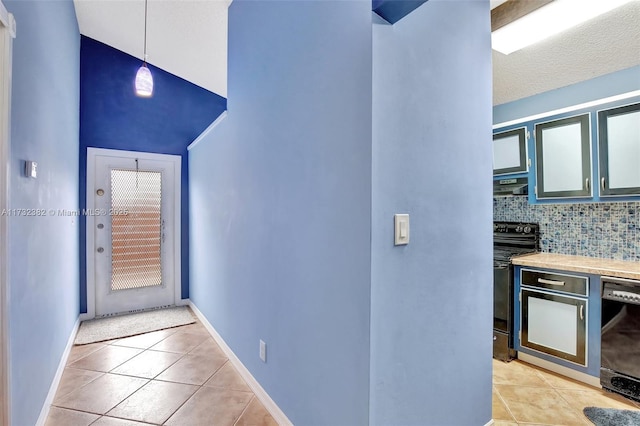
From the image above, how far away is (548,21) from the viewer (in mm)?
1931

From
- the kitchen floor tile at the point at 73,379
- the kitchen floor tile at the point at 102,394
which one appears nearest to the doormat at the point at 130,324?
the kitchen floor tile at the point at 73,379

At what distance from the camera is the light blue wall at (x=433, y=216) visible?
4.02 feet

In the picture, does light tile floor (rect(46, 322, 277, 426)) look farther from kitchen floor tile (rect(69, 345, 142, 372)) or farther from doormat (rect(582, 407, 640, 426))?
doormat (rect(582, 407, 640, 426))

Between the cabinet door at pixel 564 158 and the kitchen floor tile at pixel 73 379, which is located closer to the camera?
the kitchen floor tile at pixel 73 379

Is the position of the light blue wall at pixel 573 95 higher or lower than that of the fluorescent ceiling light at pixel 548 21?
lower

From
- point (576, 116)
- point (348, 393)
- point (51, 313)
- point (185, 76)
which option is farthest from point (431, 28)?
point (185, 76)

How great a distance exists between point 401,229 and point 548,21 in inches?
71.2

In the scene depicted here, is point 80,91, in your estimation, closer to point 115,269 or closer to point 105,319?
point 115,269

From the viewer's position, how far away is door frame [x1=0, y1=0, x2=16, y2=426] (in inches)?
51.0

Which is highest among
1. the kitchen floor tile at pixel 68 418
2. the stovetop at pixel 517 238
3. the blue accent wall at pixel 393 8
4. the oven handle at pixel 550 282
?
the blue accent wall at pixel 393 8

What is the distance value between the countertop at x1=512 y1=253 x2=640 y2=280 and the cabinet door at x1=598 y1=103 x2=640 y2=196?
558mm

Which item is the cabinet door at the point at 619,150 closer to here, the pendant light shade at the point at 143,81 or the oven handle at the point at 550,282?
the oven handle at the point at 550,282

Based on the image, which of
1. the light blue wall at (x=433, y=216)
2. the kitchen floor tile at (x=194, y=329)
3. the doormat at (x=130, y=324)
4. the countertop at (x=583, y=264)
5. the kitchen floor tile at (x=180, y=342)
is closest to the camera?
the light blue wall at (x=433, y=216)

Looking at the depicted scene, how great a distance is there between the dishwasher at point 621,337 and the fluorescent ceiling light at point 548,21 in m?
1.75
